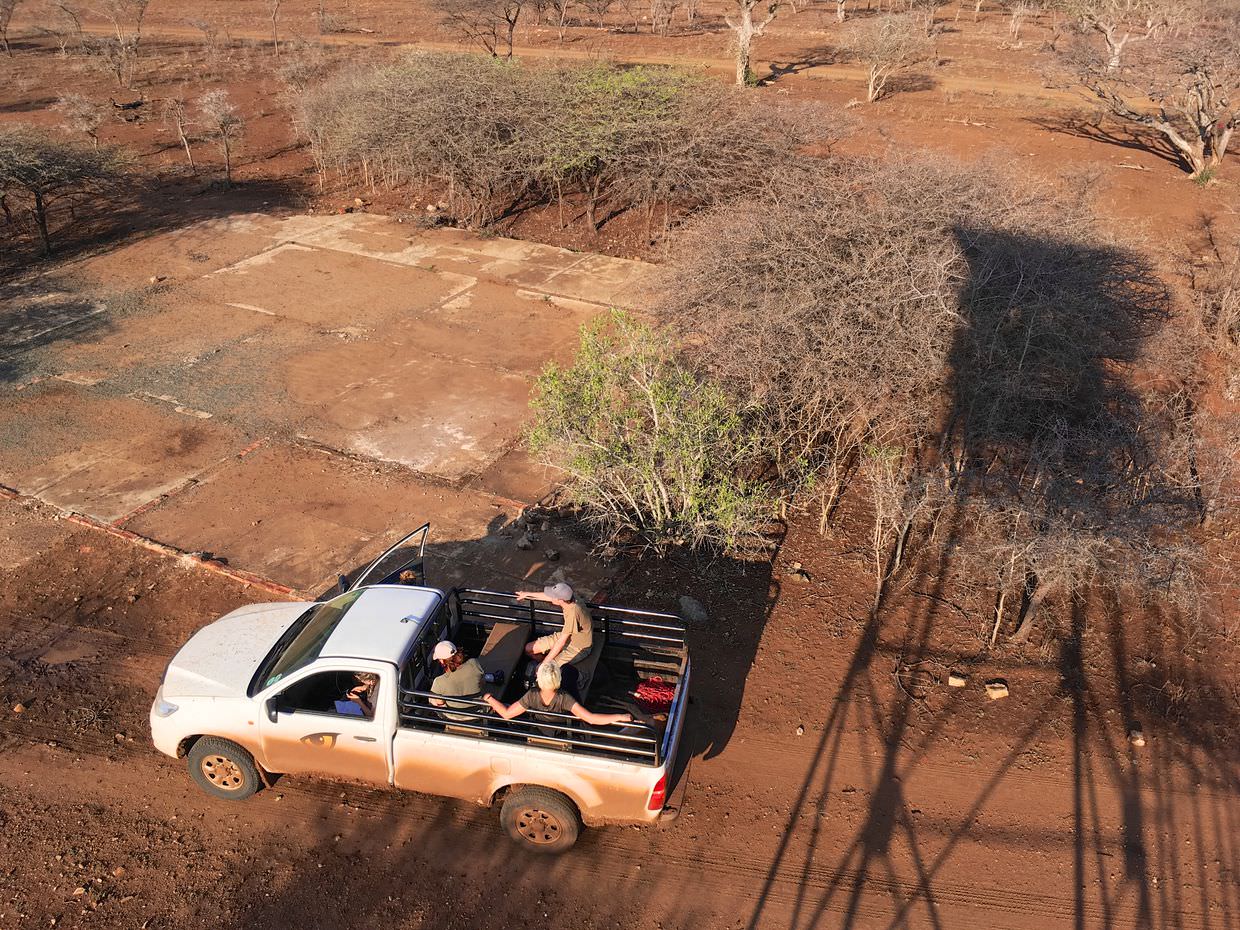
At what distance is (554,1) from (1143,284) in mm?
36951

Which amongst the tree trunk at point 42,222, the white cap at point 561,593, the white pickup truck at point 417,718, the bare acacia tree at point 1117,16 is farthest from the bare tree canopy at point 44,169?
the bare acacia tree at point 1117,16

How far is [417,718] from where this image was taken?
5.97 meters

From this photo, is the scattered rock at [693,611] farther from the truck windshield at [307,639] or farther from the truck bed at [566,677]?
the truck windshield at [307,639]

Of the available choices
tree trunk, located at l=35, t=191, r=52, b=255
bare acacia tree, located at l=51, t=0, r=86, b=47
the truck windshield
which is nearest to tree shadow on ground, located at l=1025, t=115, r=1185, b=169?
the truck windshield

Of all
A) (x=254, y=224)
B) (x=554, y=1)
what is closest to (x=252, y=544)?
(x=254, y=224)

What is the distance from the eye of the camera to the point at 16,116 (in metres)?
29.7

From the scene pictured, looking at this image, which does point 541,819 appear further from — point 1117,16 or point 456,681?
point 1117,16

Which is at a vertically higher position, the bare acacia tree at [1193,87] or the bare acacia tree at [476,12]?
the bare acacia tree at [476,12]

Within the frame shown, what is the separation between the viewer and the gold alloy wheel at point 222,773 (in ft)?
21.2

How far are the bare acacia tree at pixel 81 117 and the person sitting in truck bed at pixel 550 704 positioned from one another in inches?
1036

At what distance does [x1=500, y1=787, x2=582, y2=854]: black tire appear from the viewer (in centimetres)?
595

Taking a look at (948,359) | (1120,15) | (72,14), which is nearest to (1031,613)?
(948,359)

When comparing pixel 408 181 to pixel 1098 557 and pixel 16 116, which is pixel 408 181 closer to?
pixel 16 116

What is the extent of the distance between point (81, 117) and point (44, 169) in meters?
9.81
